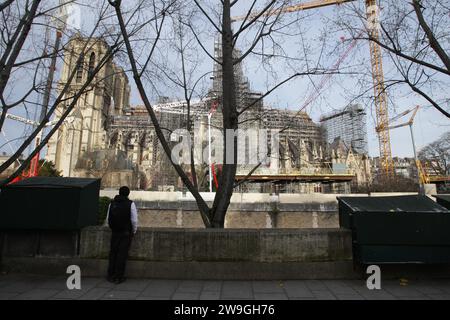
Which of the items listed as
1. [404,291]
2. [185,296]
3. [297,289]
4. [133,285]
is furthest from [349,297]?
[133,285]

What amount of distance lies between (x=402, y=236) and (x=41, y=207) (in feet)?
23.3

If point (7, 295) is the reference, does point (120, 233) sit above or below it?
above

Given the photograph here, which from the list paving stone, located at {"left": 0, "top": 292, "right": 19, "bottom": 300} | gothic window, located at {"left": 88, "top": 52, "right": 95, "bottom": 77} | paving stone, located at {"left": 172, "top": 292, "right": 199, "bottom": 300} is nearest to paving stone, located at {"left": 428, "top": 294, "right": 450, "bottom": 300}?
paving stone, located at {"left": 172, "top": 292, "right": 199, "bottom": 300}

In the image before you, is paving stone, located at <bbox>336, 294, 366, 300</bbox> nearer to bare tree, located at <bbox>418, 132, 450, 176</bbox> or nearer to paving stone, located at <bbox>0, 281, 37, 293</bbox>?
paving stone, located at <bbox>0, 281, 37, 293</bbox>

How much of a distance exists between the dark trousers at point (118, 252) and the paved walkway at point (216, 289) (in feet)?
0.80

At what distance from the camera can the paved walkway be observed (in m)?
4.98

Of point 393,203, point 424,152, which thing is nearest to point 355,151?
point 424,152

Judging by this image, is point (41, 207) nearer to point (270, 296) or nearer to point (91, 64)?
point (270, 296)

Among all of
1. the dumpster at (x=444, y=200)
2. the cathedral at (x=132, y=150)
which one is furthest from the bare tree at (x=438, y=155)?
the dumpster at (x=444, y=200)

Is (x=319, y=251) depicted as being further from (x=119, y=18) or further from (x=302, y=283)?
(x=119, y=18)

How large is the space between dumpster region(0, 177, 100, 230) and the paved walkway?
1.02 m

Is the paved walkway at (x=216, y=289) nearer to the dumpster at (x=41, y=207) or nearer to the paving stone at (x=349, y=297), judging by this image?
the paving stone at (x=349, y=297)

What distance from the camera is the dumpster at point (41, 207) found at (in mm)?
6137

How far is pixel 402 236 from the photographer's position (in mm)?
5660
